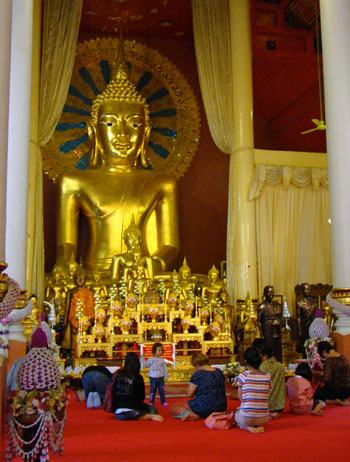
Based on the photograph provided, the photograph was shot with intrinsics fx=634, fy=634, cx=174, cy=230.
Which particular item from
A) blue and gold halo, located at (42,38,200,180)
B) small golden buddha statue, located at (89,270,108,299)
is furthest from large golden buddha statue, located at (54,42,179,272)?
small golden buddha statue, located at (89,270,108,299)

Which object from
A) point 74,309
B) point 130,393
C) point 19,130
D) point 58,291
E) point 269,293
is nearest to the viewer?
point 130,393

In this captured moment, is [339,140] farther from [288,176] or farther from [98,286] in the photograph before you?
[98,286]

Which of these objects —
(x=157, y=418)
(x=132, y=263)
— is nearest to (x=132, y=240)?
(x=132, y=263)

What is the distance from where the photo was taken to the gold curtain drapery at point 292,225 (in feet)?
29.1

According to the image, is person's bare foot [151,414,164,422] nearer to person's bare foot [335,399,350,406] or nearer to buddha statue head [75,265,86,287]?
person's bare foot [335,399,350,406]

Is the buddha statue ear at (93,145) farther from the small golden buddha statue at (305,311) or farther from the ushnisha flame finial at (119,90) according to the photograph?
the small golden buddha statue at (305,311)

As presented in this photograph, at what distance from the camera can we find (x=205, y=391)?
181 inches

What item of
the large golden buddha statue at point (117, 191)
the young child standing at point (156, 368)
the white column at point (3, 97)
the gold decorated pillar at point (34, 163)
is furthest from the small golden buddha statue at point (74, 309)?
the white column at point (3, 97)

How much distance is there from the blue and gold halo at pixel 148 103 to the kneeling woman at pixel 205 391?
6171mm

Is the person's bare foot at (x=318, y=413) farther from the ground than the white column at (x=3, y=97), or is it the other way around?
the white column at (x=3, y=97)

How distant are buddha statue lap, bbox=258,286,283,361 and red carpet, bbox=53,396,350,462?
255 centimetres

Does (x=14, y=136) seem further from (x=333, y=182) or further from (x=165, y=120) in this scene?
(x=165, y=120)

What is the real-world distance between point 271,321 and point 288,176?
2.41 metres

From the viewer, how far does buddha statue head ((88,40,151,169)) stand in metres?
10.0
